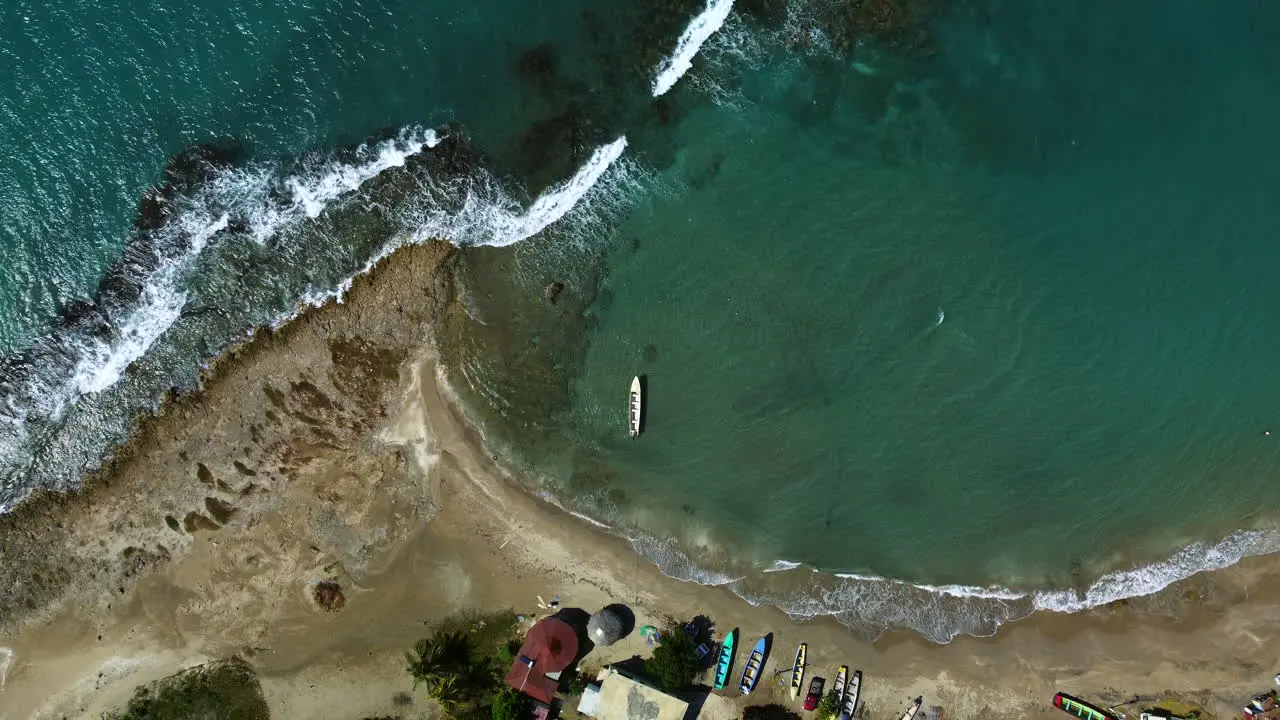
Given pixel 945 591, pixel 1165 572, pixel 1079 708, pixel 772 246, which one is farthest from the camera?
pixel 945 591

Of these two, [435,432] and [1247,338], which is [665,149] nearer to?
[435,432]

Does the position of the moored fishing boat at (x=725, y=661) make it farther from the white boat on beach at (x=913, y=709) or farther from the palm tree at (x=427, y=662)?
the palm tree at (x=427, y=662)

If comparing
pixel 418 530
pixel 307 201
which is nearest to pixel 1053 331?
pixel 418 530

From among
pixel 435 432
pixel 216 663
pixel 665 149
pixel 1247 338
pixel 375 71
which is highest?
pixel 1247 338

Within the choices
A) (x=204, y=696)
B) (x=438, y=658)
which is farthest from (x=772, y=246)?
(x=204, y=696)

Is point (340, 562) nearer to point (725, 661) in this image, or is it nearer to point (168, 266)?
point (168, 266)

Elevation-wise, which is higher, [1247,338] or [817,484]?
[1247,338]
